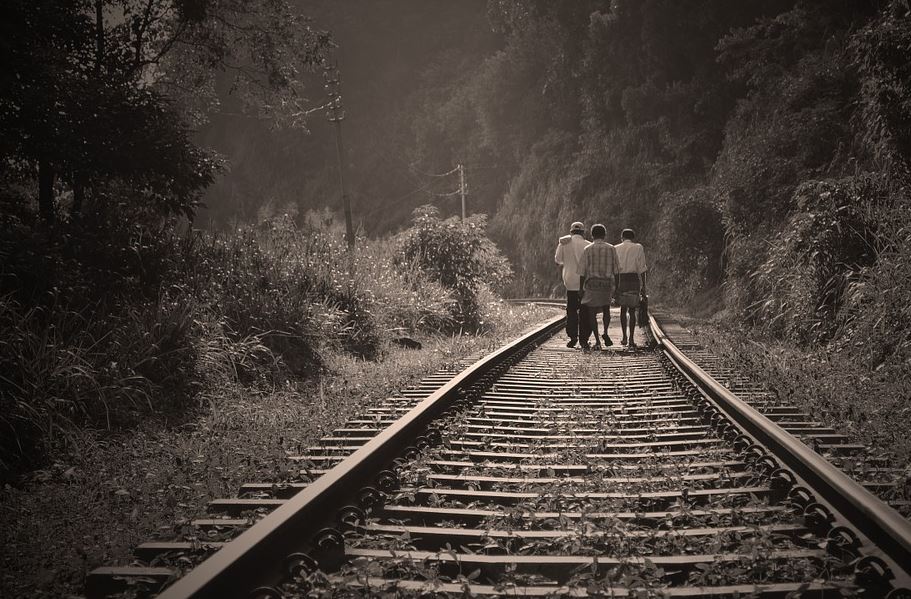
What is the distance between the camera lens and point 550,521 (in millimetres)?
2961

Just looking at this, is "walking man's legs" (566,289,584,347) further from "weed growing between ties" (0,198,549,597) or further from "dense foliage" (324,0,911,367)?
"dense foliage" (324,0,911,367)

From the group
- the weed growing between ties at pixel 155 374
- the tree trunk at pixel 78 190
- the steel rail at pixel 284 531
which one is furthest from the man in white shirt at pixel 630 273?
the tree trunk at pixel 78 190

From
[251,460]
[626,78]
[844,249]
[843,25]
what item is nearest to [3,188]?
[251,460]

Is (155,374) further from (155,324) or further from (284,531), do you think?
(284,531)

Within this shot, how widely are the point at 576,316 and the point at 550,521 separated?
772 centimetres

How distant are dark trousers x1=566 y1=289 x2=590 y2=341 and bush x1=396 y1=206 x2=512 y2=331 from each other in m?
3.22

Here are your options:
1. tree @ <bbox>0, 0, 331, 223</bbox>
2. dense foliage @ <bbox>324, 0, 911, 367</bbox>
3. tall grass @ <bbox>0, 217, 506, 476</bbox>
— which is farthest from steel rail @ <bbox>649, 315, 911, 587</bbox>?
tree @ <bbox>0, 0, 331, 223</bbox>

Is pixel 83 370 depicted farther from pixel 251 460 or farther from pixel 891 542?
pixel 891 542

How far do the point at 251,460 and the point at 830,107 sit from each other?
16.5 metres

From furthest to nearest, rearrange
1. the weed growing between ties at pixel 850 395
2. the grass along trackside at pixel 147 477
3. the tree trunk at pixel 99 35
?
the tree trunk at pixel 99 35
the weed growing between ties at pixel 850 395
the grass along trackside at pixel 147 477

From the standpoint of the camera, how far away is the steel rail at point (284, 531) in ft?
7.05

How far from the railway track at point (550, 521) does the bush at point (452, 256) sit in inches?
358

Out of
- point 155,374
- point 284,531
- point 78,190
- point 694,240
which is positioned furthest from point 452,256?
point 284,531

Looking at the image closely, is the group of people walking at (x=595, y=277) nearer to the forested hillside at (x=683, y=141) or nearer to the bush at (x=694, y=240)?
the forested hillside at (x=683, y=141)
